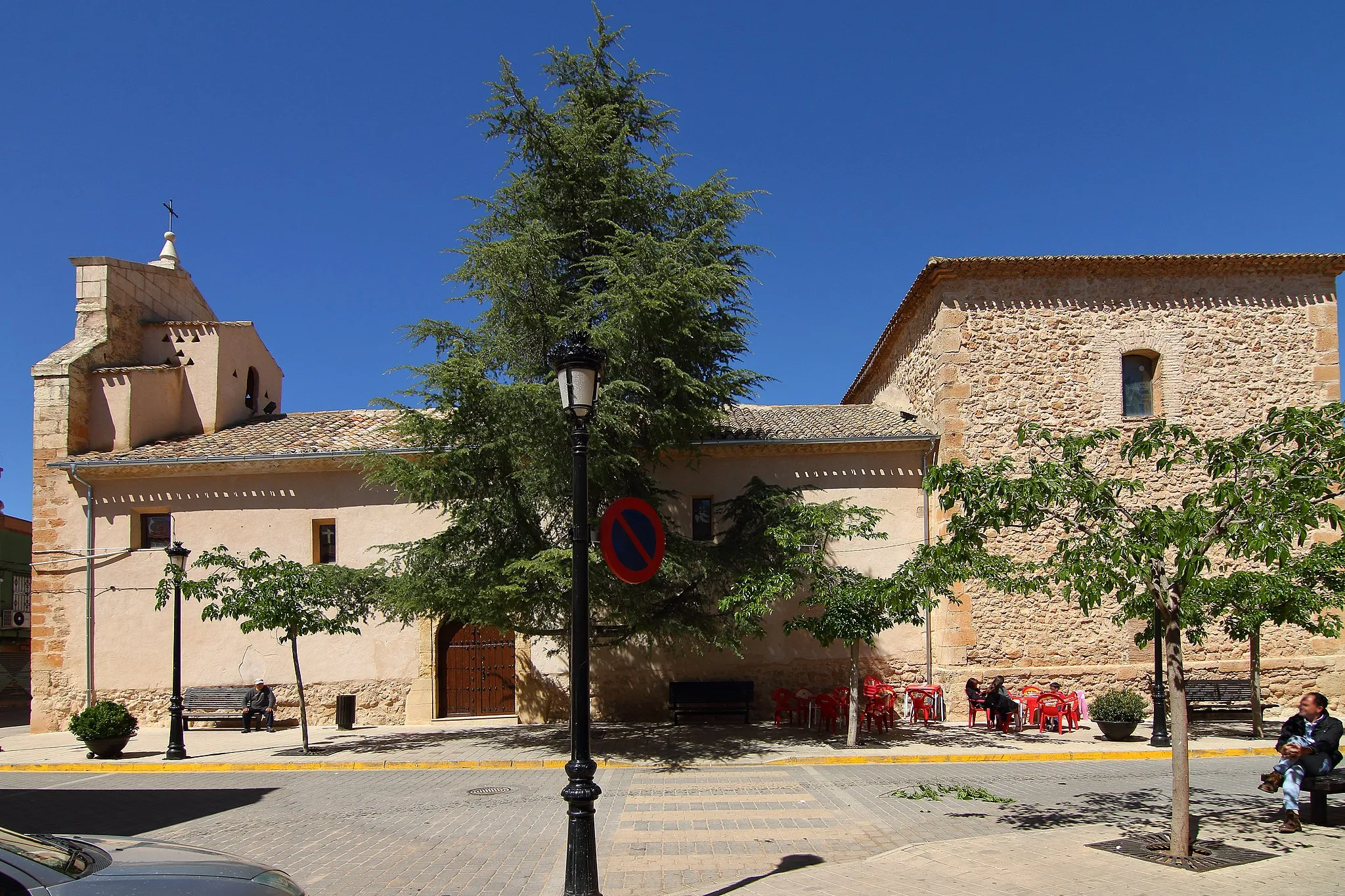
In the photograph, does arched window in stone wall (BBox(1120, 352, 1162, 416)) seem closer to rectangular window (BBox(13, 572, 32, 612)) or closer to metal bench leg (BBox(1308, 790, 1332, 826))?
metal bench leg (BBox(1308, 790, 1332, 826))

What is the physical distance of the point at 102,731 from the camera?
1459 centimetres

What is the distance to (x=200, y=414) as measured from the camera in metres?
20.0

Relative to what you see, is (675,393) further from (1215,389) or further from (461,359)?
(1215,389)

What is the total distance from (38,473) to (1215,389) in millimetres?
24259

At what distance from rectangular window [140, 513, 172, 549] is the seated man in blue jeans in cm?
1898

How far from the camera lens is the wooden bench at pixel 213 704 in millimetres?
17297

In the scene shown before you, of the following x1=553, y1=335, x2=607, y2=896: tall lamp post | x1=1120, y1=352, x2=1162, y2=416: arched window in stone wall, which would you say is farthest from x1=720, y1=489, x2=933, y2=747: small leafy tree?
x1=553, y1=335, x2=607, y2=896: tall lamp post

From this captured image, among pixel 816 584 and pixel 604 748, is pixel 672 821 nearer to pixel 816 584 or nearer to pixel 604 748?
pixel 604 748

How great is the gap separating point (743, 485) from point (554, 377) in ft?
19.2

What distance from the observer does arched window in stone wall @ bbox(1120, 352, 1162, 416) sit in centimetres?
1767

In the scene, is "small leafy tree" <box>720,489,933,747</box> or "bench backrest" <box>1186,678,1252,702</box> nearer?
"small leafy tree" <box>720,489,933,747</box>

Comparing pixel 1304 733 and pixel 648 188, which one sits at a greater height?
pixel 648 188

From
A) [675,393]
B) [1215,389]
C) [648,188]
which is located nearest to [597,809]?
[675,393]

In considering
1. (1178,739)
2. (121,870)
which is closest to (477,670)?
(1178,739)
